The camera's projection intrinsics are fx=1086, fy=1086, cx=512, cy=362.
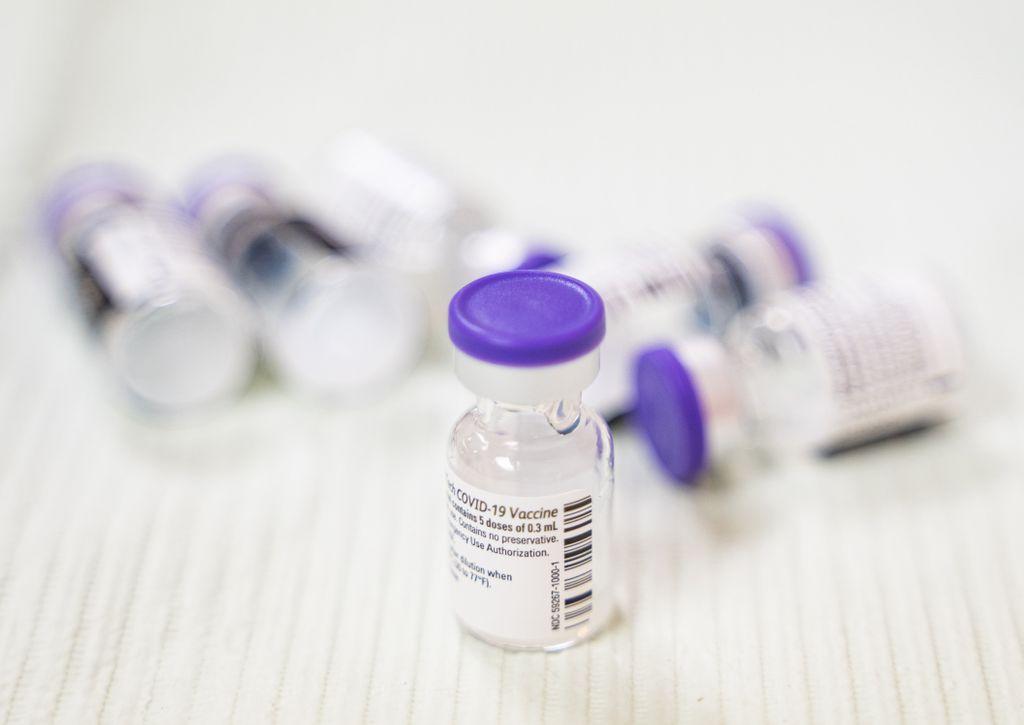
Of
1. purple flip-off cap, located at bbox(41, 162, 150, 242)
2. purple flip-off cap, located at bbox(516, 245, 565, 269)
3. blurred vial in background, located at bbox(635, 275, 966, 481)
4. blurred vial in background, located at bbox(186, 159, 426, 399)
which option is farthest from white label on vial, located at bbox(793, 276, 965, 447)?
purple flip-off cap, located at bbox(41, 162, 150, 242)

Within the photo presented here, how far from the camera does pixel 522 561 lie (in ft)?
1.93

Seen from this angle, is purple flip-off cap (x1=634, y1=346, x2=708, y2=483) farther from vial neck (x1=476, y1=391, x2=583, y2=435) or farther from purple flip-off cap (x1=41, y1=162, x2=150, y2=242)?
purple flip-off cap (x1=41, y1=162, x2=150, y2=242)

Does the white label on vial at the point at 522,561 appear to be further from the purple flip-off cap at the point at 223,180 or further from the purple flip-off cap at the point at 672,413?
the purple flip-off cap at the point at 223,180

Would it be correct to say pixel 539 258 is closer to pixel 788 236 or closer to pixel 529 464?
pixel 788 236

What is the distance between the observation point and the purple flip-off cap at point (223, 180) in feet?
3.20

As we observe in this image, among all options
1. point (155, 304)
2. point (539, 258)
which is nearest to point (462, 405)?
point (539, 258)

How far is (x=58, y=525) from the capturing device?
0.76 m

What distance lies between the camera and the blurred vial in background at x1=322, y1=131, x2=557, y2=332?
0.92m

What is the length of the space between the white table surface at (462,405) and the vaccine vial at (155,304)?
0.12 feet

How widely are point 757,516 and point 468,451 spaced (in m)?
0.26

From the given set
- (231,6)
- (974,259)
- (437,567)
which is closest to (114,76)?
(231,6)

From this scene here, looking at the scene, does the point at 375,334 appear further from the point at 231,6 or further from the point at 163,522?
the point at 231,6

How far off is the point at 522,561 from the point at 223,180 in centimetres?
55

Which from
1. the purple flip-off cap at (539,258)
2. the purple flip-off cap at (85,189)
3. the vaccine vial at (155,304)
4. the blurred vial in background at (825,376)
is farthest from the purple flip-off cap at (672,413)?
the purple flip-off cap at (85,189)
